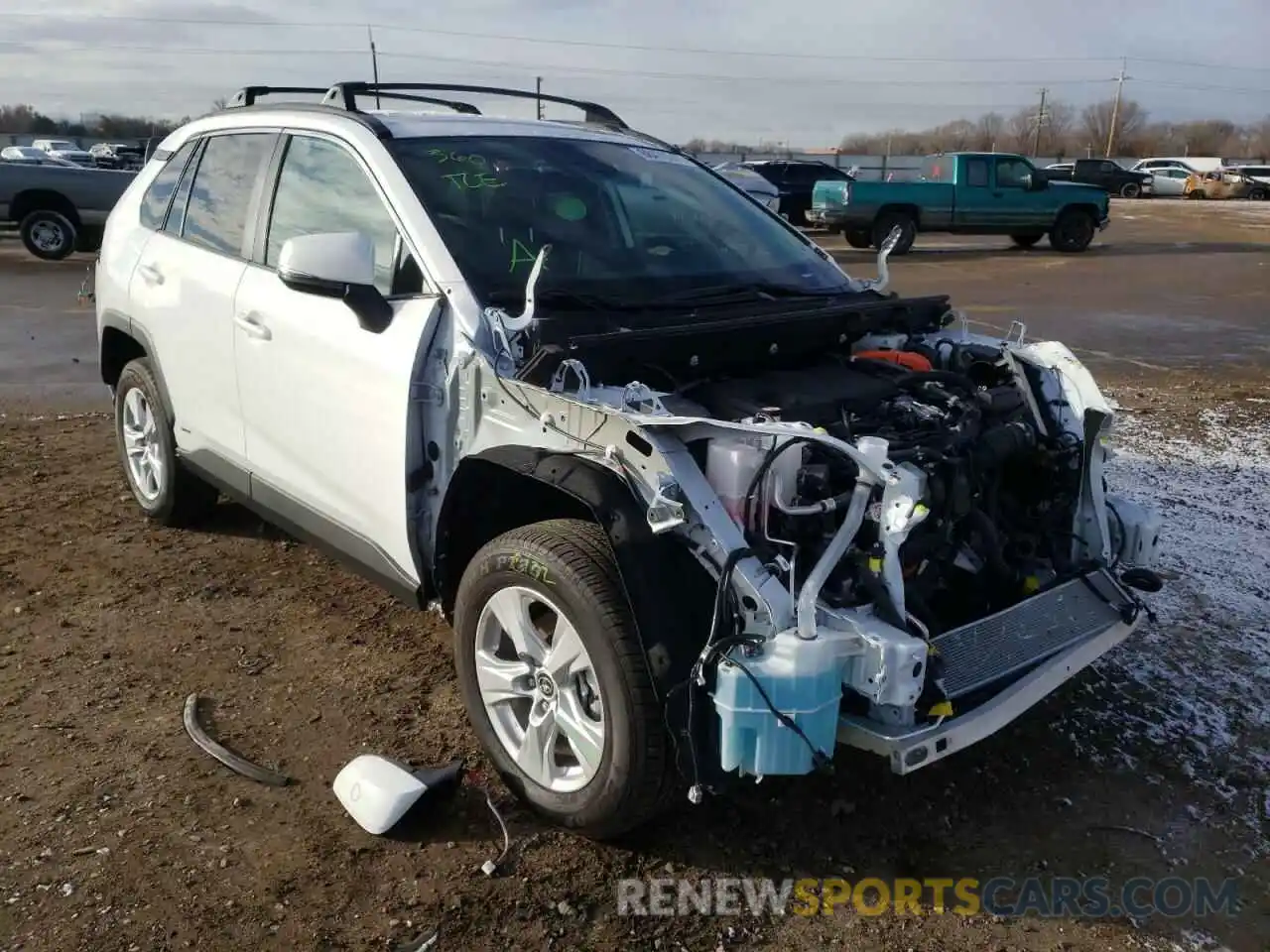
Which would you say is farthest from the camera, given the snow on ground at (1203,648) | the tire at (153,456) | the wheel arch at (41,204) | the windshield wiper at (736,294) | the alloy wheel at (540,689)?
the wheel arch at (41,204)

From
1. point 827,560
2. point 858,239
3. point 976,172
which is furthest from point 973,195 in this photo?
point 827,560

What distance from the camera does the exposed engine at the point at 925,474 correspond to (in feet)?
8.65

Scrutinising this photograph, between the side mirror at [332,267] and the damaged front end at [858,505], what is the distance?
1.54 ft

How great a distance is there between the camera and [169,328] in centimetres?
452

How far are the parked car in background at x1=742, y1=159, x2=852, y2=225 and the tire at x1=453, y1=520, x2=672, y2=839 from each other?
20929mm

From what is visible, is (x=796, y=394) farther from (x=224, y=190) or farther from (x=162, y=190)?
(x=162, y=190)

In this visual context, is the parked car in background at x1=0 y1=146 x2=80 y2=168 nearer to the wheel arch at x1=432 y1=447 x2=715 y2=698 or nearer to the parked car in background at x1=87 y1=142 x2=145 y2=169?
the parked car in background at x1=87 y1=142 x2=145 y2=169

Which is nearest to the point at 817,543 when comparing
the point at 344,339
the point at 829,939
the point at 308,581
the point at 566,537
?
the point at 566,537

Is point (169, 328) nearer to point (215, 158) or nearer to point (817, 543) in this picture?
point (215, 158)

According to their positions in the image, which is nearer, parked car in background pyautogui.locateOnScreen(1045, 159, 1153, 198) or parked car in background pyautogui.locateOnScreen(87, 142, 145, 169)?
parked car in background pyautogui.locateOnScreen(87, 142, 145, 169)

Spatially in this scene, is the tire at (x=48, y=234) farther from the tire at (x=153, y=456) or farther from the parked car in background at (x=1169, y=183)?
the parked car in background at (x=1169, y=183)

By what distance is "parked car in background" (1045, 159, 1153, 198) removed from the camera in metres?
42.2

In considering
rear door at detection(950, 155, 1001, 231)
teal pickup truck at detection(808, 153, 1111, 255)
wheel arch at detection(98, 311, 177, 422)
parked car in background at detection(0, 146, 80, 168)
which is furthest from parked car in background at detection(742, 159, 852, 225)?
wheel arch at detection(98, 311, 177, 422)

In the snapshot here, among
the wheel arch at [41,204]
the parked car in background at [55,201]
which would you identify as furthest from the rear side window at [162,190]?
the wheel arch at [41,204]
